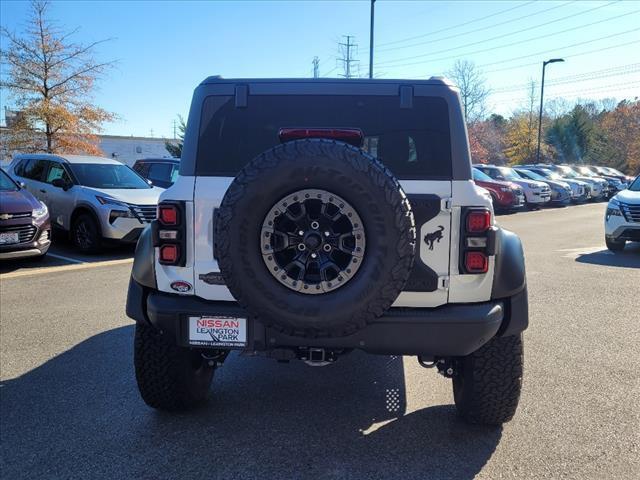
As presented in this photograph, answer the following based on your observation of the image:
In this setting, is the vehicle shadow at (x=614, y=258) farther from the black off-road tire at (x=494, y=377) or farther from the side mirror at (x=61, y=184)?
the side mirror at (x=61, y=184)

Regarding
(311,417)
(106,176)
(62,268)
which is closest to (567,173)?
(106,176)

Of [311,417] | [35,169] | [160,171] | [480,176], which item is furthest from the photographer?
[480,176]

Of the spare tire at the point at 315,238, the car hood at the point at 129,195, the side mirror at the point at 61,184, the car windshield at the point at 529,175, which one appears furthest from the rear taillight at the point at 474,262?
the car windshield at the point at 529,175

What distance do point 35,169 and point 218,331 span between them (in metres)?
9.87

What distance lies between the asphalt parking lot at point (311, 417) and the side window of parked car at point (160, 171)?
897 cm

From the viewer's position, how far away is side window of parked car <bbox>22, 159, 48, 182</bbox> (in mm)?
10803

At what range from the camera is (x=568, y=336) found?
5074 millimetres

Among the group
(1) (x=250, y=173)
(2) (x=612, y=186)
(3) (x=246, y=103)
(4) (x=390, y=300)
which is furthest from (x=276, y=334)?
(2) (x=612, y=186)

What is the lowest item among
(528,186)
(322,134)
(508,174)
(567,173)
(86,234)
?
(86,234)

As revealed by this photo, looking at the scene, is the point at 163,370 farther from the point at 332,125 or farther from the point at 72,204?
the point at 72,204

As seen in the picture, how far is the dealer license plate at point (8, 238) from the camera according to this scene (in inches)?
302

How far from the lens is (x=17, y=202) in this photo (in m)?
8.00

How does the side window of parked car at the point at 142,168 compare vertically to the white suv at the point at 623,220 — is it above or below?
above

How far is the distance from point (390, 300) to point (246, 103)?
138cm
